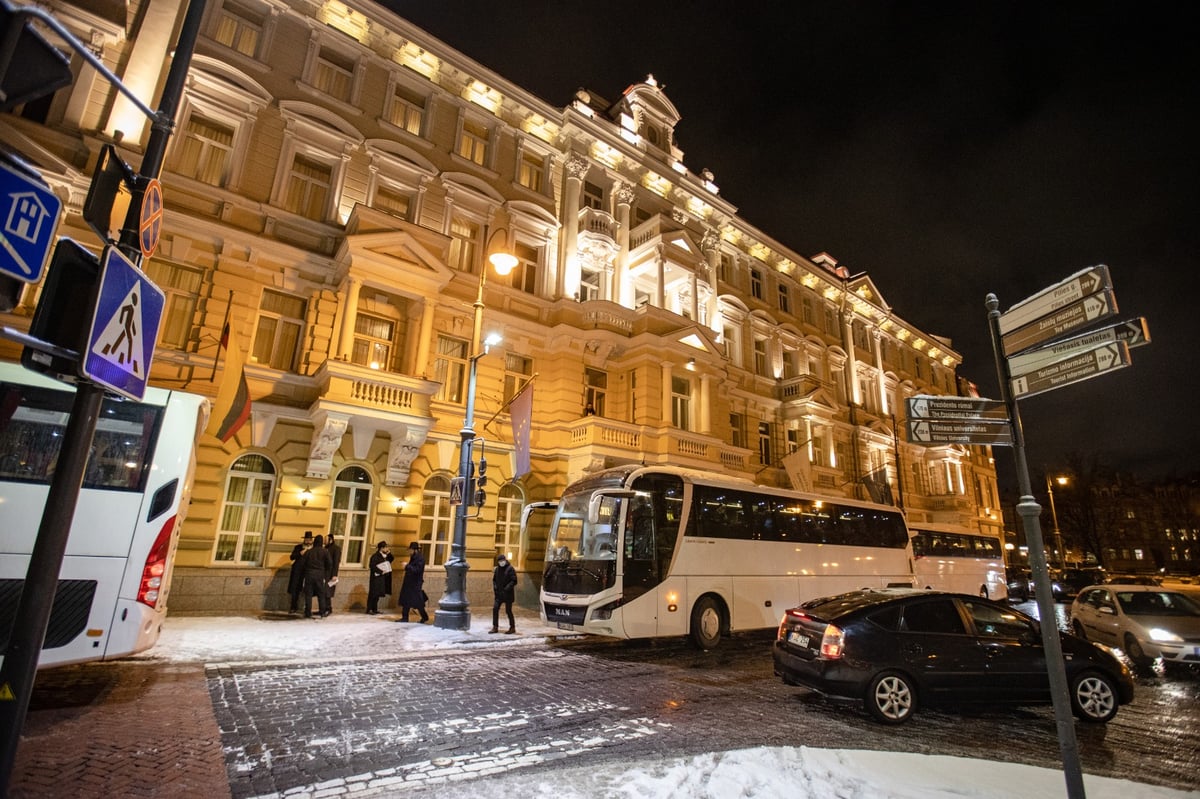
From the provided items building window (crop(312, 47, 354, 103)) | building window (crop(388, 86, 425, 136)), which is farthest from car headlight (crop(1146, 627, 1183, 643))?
building window (crop(312, 47, 354, 103))

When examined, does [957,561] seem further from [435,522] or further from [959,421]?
[959,421]

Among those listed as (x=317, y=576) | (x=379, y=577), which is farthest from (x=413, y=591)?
(x=317, y=576)

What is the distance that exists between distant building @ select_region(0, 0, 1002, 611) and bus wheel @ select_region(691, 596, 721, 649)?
7.29 metres

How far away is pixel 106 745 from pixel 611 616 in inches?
303

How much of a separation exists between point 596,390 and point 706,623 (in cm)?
1092

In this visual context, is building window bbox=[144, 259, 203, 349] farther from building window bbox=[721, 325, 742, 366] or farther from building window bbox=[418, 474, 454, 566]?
building window bbox=[721, 325, 742, 366]

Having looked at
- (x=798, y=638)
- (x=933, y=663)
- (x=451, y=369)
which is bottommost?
(x=933, y=663)

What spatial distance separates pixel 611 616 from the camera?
1112 centimetres

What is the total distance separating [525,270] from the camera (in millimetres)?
21578

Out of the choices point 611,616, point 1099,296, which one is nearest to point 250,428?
point 611,616

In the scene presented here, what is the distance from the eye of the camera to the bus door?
11281 mm

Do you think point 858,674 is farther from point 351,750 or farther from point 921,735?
point 351,750

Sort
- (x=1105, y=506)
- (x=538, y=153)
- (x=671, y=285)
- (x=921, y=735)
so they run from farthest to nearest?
(x=1105, y=506) < (x=671, y=285) < (x=538, y=153) < (x=921, y=735)

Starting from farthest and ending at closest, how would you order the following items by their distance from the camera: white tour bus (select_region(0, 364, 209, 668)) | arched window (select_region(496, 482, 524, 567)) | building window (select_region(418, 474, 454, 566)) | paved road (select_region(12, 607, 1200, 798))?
1. arched window (select_region(496, 482, 524, 567))
2. building window (select_region(418, 474, 454, 566))
3. white tour bus (select_region(0, 364, 209, 668))
4. paved road (select_region(12, 607, 1200, 798))
